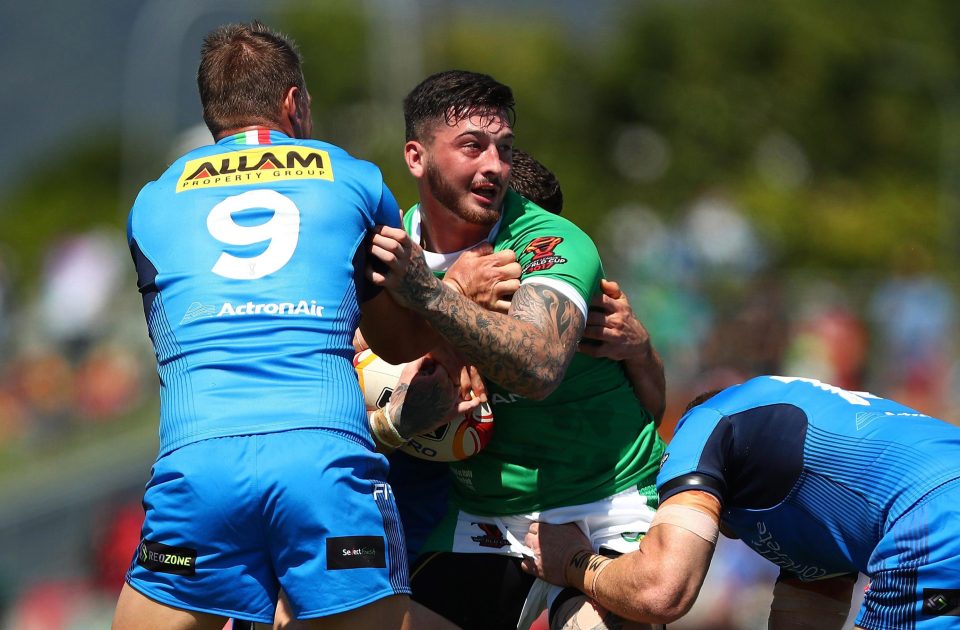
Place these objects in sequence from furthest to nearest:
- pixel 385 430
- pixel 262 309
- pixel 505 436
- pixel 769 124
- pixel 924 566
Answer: pixel 769 124, pixel 505 436, pixel 385 430, pixel 924 566, pixel 262 309

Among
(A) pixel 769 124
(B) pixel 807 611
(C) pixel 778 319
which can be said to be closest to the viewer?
(B) pixel 807 611

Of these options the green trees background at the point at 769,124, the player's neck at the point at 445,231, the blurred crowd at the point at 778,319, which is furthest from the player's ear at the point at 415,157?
the green trees background at the point at 769,124

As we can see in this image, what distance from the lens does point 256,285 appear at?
4.03m

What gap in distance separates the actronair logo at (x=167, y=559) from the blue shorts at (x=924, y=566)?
7.41 ft

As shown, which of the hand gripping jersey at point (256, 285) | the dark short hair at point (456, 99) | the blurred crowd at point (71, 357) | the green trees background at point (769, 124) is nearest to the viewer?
the hand gripping jersey at point (256, 285)

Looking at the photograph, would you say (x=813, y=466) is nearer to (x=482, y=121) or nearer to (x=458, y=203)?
(x=458, y=203)

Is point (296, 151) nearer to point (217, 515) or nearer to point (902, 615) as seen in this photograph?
point (217, 515)

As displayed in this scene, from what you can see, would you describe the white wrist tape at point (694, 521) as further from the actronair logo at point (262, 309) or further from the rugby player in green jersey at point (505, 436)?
the actronair logo at point (262, 309)

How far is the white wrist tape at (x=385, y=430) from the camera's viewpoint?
4941mm

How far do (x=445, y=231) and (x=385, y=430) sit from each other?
2.90ft

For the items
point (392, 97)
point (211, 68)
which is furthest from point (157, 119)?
point (211, 68)

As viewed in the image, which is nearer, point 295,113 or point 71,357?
point 295,113

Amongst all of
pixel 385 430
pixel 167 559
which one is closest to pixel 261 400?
pixel 167 559

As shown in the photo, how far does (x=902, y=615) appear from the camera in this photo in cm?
426
